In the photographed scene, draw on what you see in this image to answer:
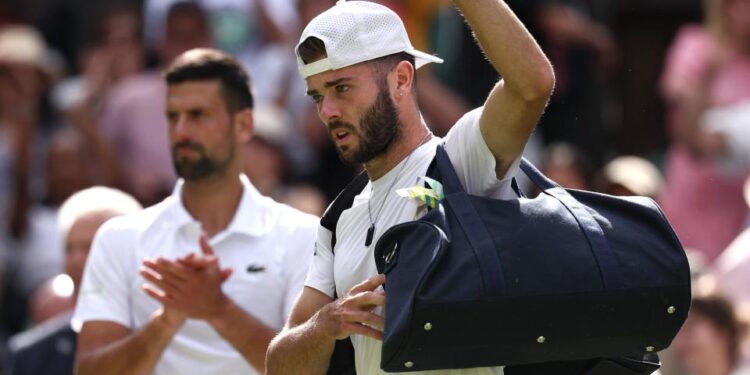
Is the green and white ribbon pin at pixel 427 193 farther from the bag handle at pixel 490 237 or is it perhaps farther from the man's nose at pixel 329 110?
the man's nose at pixel 329 110

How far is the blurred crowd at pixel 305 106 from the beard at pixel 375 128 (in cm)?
375

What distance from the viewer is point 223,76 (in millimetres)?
6242

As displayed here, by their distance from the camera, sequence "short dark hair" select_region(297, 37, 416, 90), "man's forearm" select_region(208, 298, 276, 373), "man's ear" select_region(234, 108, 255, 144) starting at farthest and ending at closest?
1. "man's ear" select_region(234, 108, 255, 144)
2. "man's forearm" select_region(208, 298, 276, 373)
3. "short dark hair" select_region(297, 37, 416, 90)

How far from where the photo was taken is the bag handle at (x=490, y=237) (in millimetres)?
3982

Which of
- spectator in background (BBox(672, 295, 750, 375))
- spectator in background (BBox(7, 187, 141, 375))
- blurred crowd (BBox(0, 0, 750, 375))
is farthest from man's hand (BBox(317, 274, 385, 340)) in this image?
blurred crowd (BBox(0, 0, 750, 375))

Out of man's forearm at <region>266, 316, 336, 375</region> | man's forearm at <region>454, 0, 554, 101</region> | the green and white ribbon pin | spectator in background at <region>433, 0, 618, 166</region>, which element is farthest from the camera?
spectator in background at <region>433, 0, 618, 166</region>

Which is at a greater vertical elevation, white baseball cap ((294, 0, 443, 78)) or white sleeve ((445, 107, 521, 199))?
white baseball cap ((294, 0, 443, 78))

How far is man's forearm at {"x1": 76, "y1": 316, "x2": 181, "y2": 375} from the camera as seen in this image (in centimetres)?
554

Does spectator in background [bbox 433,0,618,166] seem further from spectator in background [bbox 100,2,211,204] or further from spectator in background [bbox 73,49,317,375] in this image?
spectator in background [bbox 73,49,317,375]

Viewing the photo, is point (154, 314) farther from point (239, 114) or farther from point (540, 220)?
point (540, 220)

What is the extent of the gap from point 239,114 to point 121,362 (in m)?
1.15

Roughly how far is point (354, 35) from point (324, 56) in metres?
0.11

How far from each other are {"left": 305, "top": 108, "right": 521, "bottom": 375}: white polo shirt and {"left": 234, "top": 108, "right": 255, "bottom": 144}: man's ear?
1.48 meters

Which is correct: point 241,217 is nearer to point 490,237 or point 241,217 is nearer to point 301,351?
point 301,351
